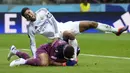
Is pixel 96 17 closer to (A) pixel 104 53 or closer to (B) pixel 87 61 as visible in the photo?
(A) pixel 104 53

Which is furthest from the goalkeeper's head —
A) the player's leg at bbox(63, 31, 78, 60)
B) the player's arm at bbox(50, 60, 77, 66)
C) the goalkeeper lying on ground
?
the player's arm at bbox(50, 60, 77, 66)

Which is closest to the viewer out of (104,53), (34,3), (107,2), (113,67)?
(113,67)

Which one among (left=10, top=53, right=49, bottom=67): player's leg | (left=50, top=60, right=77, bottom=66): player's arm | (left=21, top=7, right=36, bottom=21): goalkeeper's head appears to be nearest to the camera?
(left=10, top=53, right=49, bottom=67): player's leg

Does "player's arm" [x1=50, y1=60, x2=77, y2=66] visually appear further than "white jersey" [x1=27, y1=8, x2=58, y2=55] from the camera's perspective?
No

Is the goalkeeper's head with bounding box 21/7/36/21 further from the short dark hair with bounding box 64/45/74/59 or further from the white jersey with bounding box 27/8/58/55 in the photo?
the short dark hair with bounding box 64/45/74/59

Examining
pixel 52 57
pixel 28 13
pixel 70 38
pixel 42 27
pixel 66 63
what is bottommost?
pixel 66 63

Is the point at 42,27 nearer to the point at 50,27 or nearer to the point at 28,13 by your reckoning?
the point at 50,27

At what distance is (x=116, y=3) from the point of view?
108 ft

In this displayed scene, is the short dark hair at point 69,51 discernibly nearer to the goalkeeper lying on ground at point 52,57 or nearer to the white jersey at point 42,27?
the goalkeeper lying on ground at point 52,57

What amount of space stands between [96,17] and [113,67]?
16.9 metres

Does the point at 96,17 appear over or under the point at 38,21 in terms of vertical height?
under

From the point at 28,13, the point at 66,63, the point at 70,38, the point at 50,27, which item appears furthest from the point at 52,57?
the point at 28,13

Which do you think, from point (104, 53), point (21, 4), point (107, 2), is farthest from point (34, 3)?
point (104, 53)

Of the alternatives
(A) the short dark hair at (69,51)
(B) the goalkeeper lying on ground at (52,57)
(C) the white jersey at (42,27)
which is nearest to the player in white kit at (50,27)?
(C) the white jersey at (42,27)
